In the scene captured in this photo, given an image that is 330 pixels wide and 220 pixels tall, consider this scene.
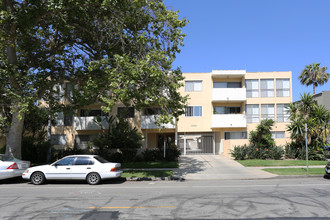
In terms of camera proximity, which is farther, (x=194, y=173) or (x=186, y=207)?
(x=194, y=173)

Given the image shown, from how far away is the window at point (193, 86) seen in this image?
88.4 ft

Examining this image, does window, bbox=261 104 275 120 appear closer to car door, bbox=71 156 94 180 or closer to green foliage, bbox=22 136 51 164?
car door, bbox=71 156 94 180

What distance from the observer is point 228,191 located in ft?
31.0

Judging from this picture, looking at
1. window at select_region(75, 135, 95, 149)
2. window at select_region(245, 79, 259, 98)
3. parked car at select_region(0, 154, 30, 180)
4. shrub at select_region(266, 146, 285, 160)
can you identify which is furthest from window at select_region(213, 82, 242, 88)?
parked car at select_region(0, 154, 30, 180)

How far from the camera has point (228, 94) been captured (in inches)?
1018

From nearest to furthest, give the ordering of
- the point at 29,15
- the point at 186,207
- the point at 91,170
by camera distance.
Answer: the point at 186,207, the point at 91,170, the point at 29,15

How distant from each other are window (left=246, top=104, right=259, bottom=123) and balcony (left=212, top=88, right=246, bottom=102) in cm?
200

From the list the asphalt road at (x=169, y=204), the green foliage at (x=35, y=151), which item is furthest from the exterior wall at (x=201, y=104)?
the asphalt road at (x=169, y=204)

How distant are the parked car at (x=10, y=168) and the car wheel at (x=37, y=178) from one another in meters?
1.10

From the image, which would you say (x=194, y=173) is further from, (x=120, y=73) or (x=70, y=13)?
(x=70, y=13)

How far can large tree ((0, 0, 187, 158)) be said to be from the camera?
12250 mm

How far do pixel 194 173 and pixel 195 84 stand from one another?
13898mm

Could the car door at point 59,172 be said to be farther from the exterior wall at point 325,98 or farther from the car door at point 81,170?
the exterior wall at point 325,98

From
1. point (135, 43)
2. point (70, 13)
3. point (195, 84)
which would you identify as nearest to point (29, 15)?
point (70, 13)
